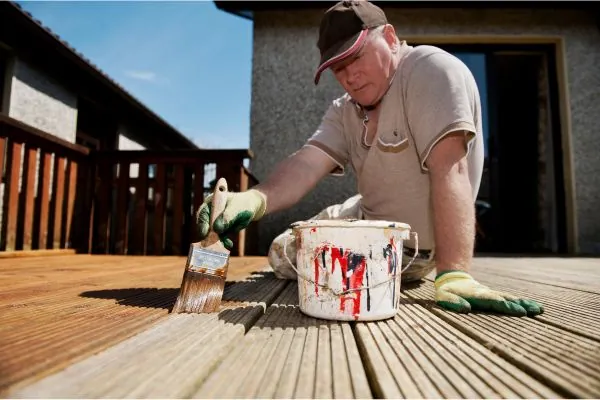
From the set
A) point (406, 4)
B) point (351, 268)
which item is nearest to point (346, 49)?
point (351, 268)

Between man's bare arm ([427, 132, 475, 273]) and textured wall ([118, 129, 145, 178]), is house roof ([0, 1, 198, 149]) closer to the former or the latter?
textured wall ([118, 129, 145, 178])

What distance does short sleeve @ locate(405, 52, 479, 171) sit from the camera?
1.34m

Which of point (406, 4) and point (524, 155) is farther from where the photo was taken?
point (524, 155)

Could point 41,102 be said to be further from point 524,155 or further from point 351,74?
point 524,155

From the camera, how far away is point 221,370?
1.97 feet

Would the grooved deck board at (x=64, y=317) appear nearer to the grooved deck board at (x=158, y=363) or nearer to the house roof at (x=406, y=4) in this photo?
the grooved deck board at (x=158, y=363)

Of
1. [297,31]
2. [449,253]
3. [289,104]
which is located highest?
[297,31]

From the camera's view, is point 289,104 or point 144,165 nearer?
point 144,165

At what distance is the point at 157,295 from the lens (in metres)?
1.33

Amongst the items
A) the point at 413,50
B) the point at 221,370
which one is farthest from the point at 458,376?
the point at 413,50

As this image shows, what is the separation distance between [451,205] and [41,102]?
5.60m

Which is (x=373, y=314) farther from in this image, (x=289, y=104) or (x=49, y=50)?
(x=49, y=50)

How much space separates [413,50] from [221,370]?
4.83 feet

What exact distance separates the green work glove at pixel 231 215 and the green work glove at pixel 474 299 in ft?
2.20
